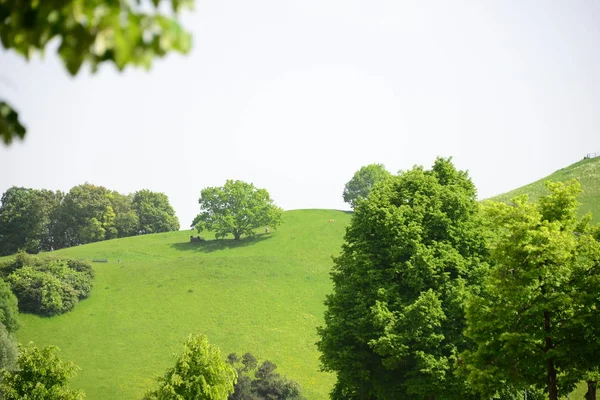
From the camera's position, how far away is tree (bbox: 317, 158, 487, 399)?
31.5 metres

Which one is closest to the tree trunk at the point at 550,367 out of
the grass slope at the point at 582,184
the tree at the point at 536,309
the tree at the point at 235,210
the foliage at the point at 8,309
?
the tree at the point at 536,309

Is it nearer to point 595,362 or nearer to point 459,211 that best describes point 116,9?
point 595,362

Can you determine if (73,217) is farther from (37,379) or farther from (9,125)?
(9,125)

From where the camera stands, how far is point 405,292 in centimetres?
3478

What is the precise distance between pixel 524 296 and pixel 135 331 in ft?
185

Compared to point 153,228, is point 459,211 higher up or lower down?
lower down

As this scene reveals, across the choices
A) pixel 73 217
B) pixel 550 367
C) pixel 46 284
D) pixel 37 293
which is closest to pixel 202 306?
pixel 46 284

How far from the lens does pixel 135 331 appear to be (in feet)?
237

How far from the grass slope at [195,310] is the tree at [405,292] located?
23339 millimetres

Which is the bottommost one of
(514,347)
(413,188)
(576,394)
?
(576,394)

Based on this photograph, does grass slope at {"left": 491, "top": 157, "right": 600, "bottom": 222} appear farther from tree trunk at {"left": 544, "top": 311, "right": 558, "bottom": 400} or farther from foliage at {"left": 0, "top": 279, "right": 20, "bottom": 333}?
foliage at {"left": 0, "top": 279, "right": 20, "bottom": 333}

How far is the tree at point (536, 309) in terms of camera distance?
2403 centimetres

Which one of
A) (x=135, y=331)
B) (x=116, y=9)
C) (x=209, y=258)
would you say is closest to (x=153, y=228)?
(x=209, y=258)

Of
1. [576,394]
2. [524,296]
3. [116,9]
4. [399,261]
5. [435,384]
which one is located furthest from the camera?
[576,394]
